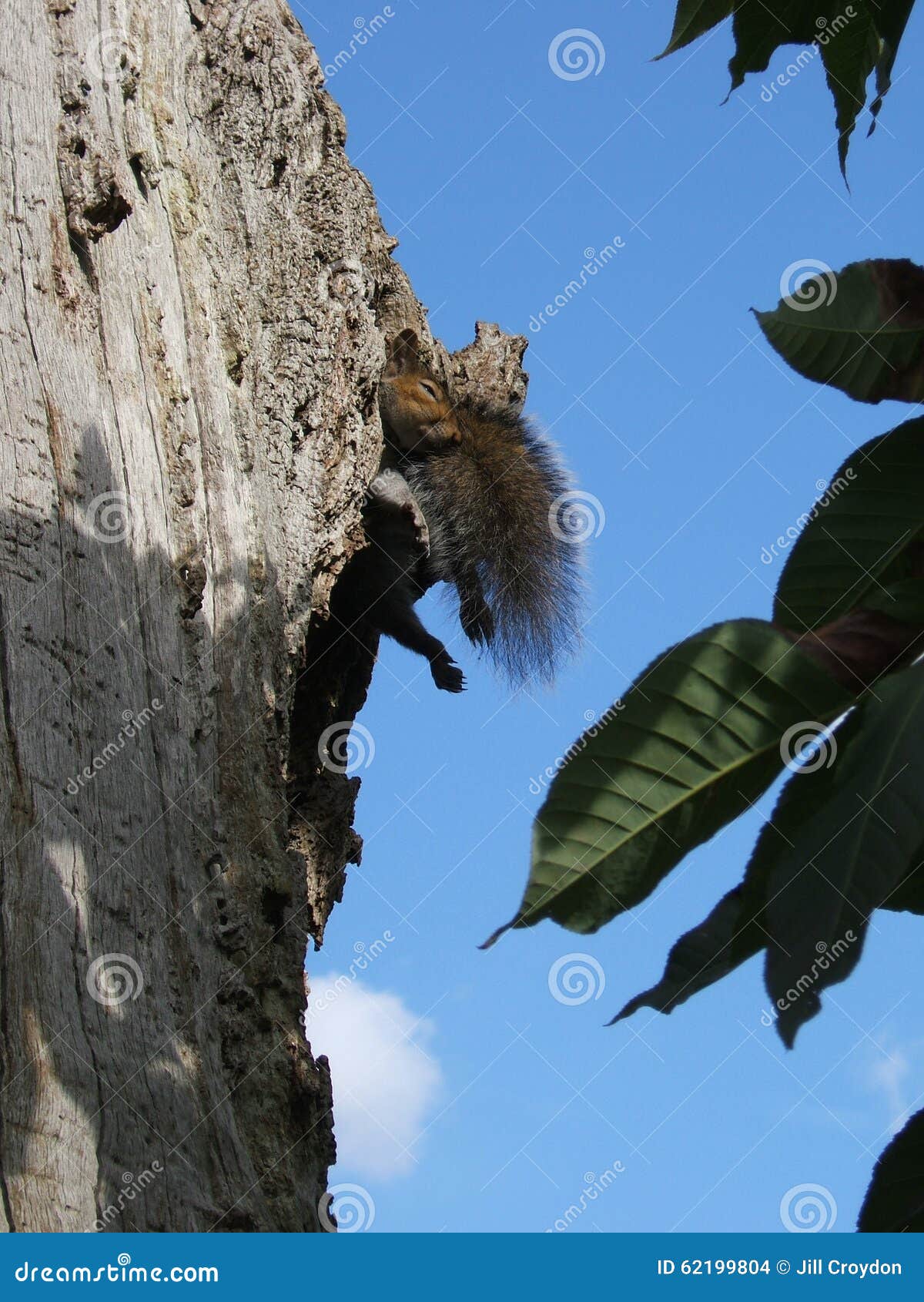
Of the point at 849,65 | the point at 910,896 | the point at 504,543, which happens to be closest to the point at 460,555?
the point at 504,543

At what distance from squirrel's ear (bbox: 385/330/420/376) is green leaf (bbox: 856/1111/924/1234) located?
3.23m

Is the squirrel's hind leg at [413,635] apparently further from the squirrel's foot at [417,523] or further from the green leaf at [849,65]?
the green leaf at [849,65]

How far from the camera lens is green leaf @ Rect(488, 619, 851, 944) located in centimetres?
83

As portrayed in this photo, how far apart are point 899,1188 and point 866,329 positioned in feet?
2.20

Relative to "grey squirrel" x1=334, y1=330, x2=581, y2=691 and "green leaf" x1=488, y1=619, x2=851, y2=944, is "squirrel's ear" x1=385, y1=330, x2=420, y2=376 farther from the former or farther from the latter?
"green leaf" x1=488, y1=619, x2=851, y2=944

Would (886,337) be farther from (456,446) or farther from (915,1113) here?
(456,446)

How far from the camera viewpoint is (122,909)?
193 centimetres

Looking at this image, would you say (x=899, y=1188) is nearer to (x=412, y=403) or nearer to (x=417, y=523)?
(x=417, y=523)

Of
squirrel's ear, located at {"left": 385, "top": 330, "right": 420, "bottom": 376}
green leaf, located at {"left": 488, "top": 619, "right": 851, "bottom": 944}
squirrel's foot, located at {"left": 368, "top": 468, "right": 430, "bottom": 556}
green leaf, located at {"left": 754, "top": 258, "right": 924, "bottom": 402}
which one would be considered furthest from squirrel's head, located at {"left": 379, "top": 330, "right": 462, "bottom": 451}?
green leaf, located at {"left": 488, "top": 619, "right": 851, "bottom": 944}

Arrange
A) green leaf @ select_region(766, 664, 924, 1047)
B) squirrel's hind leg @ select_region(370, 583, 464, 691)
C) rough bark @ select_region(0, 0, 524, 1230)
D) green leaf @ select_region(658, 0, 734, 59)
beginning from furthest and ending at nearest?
squirrel's hind leg @ select_region(370, 583, 464, 691)
rough bark @ select_region(0, 0, 524, 1230)
green leaf @ select_region(658, 0, 734, 59)
green leaf @ select_region(766, 664, 924, 1047)

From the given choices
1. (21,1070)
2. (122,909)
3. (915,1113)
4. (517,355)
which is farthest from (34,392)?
(517,355)

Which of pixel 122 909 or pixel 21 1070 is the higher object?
pixel 122 909

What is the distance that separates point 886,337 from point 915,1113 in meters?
0.62

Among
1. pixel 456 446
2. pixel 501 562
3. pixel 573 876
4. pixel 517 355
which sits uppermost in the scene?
pixel 517 355
